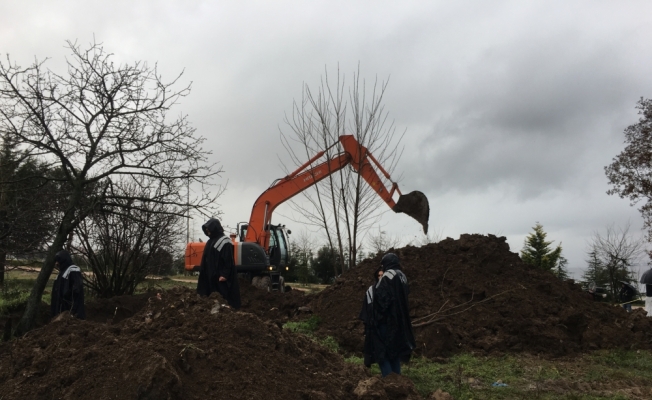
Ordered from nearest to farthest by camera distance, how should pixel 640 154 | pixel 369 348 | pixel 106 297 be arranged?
pixel 369 348 < pixel 106 297 < pixel 640 154

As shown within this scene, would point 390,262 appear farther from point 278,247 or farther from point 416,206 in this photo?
point 278,247

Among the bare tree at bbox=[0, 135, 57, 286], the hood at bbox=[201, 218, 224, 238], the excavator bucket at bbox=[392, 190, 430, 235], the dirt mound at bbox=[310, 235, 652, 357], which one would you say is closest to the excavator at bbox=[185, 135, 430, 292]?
the excavator bucket at bbox=[392, 190, 430, 235]

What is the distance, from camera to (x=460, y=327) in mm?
10258

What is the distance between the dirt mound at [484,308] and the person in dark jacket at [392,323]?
2633mm

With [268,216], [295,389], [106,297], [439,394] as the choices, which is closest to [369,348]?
[439,394]

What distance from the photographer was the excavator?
528 inches

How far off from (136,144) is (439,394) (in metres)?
5.88

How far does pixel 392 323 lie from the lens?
264 inches

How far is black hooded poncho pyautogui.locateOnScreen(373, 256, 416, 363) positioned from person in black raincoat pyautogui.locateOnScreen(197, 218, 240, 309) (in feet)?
8.17

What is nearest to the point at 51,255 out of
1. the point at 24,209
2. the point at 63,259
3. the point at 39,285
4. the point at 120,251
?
the point at 63,259

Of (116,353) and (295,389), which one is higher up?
(116,353)

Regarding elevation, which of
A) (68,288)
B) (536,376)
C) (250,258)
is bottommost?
(536,376)

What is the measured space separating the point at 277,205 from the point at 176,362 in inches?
448

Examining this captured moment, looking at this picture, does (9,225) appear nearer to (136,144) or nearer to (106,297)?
(136,144)
